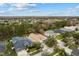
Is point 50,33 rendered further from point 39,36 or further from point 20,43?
point 20,43

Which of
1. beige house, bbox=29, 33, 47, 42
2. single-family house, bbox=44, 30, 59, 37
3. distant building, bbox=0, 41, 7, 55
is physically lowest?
distant building, bbox=0, 41, 7, 55

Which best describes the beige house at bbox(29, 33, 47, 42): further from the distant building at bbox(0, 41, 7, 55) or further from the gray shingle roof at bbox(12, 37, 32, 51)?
the distant building at bbox(0, 41, 7, 55)

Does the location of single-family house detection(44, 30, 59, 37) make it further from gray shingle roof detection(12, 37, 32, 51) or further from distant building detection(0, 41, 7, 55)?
distant building detection(0, 41, 7, 55)

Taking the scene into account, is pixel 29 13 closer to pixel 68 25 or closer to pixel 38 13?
pixel 38 13

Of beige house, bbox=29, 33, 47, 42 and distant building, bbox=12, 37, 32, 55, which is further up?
beige house, bbox=29, 33, 47, 42

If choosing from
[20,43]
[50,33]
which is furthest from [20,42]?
[50,33]

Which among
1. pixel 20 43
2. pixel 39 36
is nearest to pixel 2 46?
pixel 20 43

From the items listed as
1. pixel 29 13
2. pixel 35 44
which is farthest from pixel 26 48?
pixel 29 13

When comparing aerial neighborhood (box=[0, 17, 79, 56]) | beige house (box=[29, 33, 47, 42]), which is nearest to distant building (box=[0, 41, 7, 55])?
aerial neighborhood (box=[0, 17, 79, 56])
